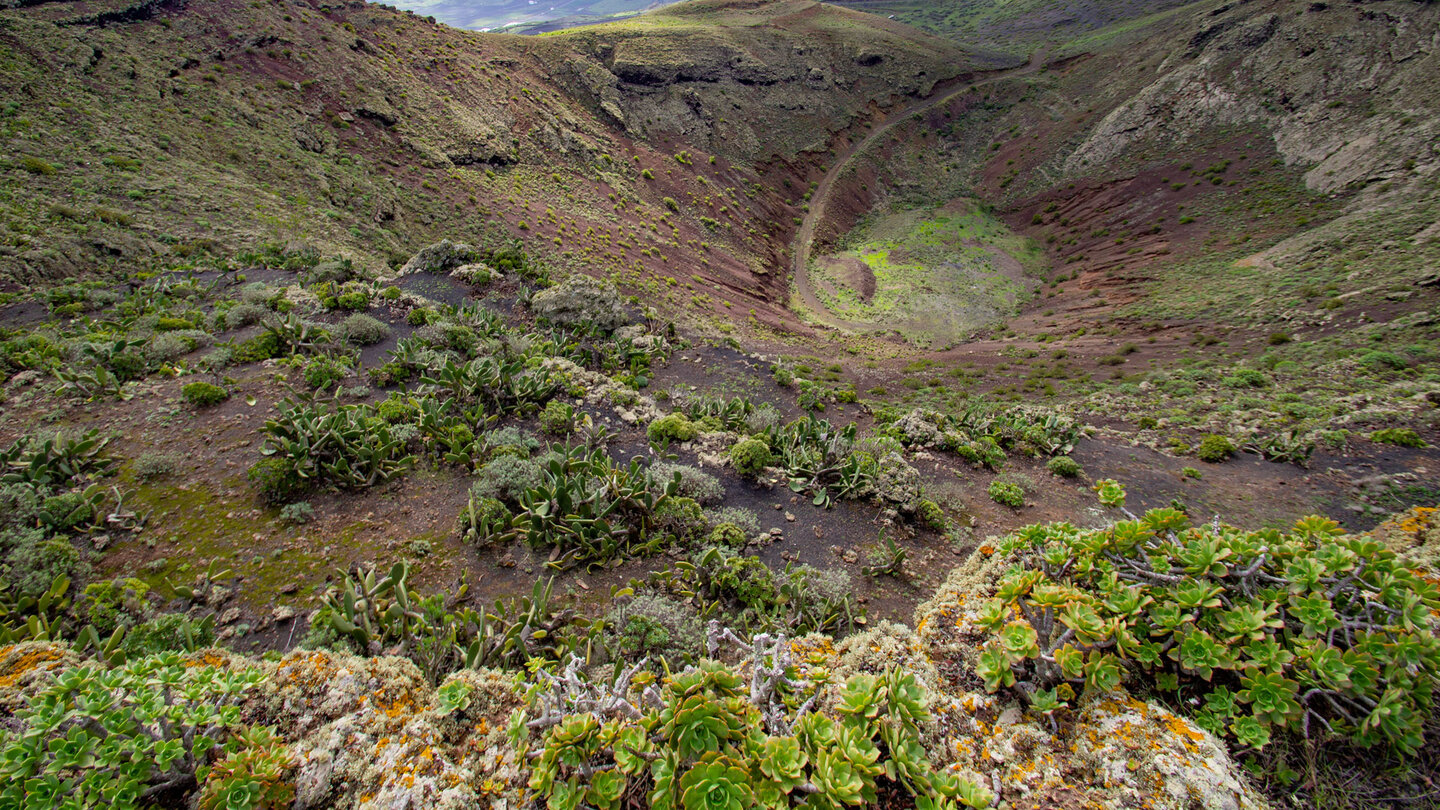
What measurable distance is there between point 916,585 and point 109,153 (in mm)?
31873

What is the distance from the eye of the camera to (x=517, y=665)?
5953 mm

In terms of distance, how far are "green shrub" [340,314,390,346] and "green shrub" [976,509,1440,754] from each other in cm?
1617

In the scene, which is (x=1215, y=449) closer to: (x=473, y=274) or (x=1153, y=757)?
(x=1153, y=757)

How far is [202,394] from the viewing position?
9938mm

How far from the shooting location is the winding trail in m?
37.0

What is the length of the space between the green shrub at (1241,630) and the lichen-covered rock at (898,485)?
628 centimetres

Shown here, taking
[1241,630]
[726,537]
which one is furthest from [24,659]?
[1241,630]

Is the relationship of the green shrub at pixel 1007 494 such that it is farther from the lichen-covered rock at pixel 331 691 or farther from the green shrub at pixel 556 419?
the lichen-covered rock at pixel 331 691

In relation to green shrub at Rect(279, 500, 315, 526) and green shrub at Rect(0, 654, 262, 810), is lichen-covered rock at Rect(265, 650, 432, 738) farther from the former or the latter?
green shrub at Rect(279, 500, 315, 526)

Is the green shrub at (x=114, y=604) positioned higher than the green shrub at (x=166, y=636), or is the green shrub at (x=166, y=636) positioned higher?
the green shrub at (x=166, y=636)

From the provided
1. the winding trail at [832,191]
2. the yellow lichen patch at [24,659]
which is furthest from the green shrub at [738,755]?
the winding trail at [832,191]

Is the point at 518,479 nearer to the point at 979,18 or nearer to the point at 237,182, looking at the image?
the point at 237,182

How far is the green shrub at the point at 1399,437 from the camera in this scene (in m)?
12.6

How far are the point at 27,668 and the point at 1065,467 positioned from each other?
17694 mm
